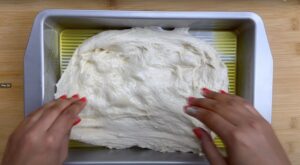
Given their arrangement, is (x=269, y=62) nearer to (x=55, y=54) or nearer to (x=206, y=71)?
(x=206, y=71)

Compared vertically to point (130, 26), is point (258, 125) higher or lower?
lower

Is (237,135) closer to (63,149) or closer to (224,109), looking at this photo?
(224,109)

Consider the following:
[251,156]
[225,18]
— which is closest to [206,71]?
[225,18]

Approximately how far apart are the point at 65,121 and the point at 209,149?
0.24 metres

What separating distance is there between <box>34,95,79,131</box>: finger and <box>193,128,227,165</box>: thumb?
230mm

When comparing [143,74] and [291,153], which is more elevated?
[143,74]

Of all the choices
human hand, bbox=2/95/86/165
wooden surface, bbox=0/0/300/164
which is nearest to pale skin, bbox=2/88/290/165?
human hand, bbox=2/95/86/165

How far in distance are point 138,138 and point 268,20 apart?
0.33 metres

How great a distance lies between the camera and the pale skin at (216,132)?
20.0 inches

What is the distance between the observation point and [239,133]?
1.68 ft

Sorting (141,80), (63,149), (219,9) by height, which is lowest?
(63,149)

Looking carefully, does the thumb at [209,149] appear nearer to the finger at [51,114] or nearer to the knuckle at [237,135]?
the knuckle at [237,135]

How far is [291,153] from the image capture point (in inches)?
27.5

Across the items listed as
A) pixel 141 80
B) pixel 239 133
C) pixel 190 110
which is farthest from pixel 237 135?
pixel 141 80
